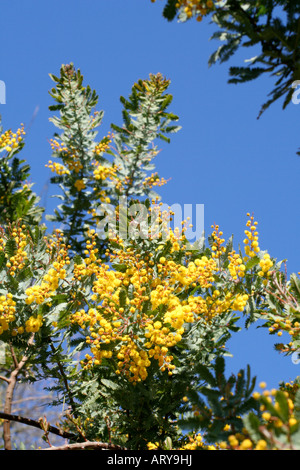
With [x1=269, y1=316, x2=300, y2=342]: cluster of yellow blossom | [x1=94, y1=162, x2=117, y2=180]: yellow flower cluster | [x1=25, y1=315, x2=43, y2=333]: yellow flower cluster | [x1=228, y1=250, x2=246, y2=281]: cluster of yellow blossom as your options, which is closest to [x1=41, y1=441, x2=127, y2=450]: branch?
[x1=25, y1=315, x2=43, y2=333]: yellow flower cluster

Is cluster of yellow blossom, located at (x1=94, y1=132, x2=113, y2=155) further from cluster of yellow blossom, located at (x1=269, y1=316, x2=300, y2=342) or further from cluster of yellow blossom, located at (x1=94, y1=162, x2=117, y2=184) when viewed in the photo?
cluster of yellow blossom, located at (x1=269, y1=316, x2=300, y2=342)

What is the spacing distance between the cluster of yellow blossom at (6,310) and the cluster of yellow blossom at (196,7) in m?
2.35

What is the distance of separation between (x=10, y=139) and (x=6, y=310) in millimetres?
3567

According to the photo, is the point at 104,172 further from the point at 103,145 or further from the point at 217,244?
the point at 217,244

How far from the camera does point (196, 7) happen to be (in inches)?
91.6

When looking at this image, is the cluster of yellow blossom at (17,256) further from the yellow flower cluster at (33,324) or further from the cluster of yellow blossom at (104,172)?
the cluster of yellow blossom at (104,172)

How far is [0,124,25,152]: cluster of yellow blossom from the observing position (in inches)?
241

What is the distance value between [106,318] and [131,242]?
97cm

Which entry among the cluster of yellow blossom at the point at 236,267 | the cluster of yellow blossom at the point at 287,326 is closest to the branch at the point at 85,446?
the cluster of yellow blossom at the point at 287,326

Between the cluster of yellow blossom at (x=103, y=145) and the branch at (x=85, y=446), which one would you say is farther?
the cluster of yellow blossom at (x=103, y=145)

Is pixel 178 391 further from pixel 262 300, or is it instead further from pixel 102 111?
pixel 102 111

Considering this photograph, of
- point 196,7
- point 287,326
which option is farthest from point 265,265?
point 196,7

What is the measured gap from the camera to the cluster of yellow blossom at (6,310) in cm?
338

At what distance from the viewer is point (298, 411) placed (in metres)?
2.06
